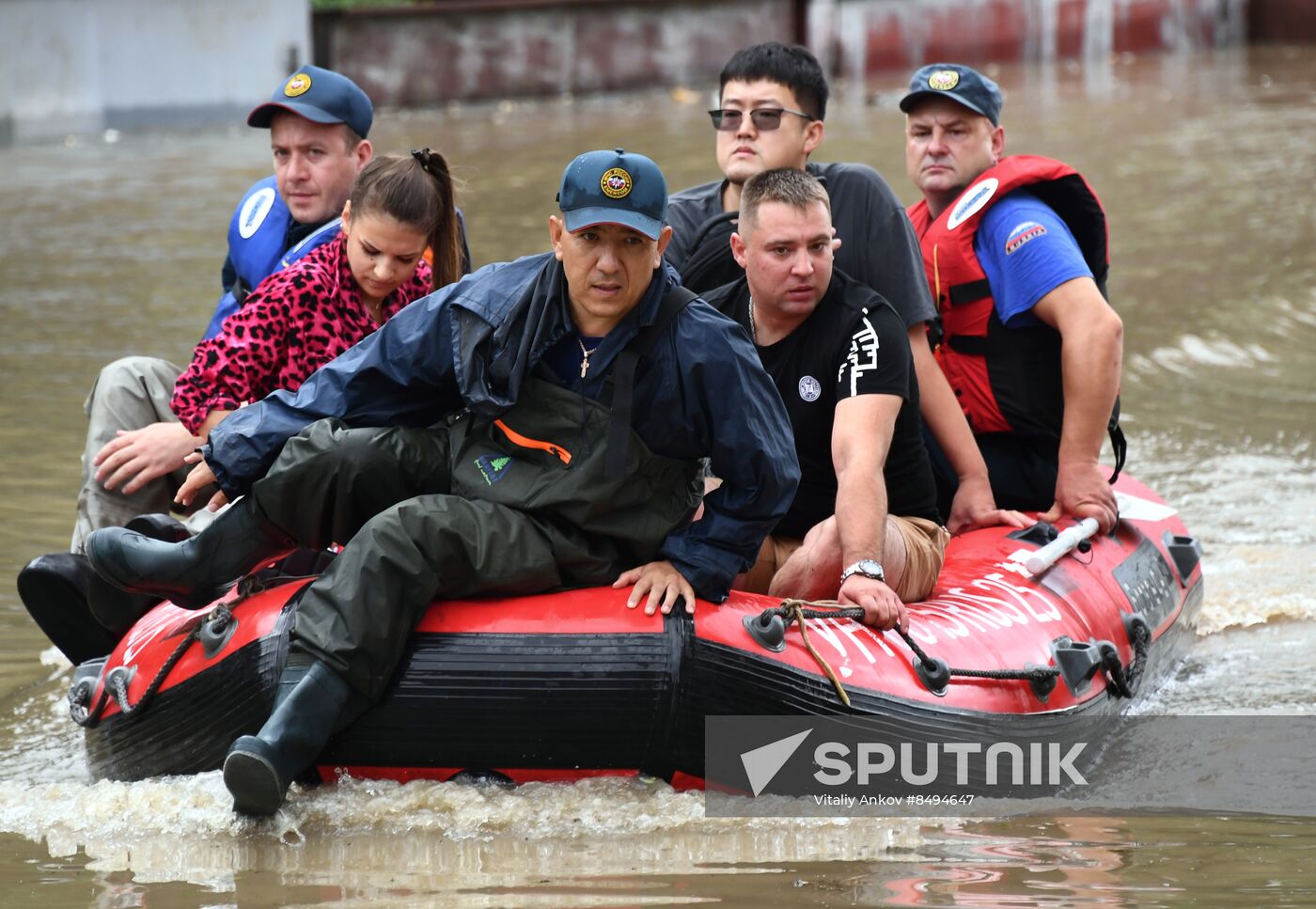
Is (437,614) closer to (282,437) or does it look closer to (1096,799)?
(282,437)

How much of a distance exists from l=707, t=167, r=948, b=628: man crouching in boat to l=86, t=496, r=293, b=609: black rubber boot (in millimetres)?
1389

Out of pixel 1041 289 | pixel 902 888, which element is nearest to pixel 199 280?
pixel 1041 289

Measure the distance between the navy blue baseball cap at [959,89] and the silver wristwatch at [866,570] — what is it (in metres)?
1.83

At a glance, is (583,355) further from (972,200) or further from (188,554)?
(972,200)

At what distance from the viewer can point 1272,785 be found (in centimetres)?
440

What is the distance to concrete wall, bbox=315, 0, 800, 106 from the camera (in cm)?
2045

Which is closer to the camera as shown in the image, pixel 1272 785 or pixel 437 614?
pixel 437 614

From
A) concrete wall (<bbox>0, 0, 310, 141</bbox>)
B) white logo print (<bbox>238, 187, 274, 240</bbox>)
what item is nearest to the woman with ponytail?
white logo print (<bbox>238, 187, 274, 240</bbox>)

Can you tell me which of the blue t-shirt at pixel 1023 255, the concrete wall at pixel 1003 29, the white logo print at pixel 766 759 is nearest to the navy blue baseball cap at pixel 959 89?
the blue t-shirt at pixel 1023 255

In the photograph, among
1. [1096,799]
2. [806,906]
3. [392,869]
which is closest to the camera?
[806,906]

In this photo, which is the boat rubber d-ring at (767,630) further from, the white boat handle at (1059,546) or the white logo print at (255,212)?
the white logo print at (255,212)

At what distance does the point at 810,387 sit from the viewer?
4.70 m

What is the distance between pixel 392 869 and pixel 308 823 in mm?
305

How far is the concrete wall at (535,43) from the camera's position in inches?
805
